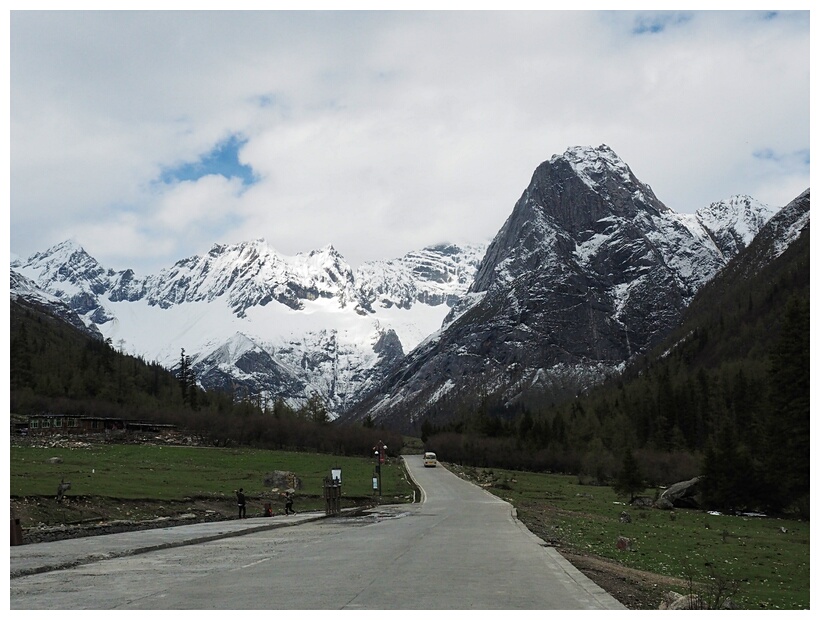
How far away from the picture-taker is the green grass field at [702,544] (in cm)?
2655

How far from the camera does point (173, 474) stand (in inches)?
3036

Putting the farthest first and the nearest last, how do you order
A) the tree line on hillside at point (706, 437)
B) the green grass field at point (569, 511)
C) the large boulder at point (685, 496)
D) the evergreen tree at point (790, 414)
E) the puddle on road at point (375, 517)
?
the large boulder at point (685, 496) → the tree line on hillside at point (706, 437) → the evergreen tree at point (790, 414) → the puddle on road at point (375, 517) → the green grass field at point (569, 511)

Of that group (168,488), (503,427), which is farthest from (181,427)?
(168,488)

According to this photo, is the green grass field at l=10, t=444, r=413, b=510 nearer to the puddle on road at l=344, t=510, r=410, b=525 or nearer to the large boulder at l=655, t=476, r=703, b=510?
the puddle on road at l=344, t=510, r=410, b=525

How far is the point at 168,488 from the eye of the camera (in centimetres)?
6091

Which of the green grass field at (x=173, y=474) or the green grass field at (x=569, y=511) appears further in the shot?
the green grass field at (x=173, y=474)

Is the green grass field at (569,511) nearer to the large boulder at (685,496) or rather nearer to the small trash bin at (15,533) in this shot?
the large boulder at (685,496)

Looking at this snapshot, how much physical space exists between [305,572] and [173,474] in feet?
197

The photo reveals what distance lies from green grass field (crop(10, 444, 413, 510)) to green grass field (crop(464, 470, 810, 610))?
20.4m

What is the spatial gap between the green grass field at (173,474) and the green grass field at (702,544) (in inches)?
802

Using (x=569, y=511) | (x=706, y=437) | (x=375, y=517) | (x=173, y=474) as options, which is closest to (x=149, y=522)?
(x=375, y=517)

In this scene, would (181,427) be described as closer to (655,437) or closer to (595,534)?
(655,437)

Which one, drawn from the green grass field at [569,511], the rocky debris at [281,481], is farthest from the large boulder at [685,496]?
the rocky debris at [281,481]

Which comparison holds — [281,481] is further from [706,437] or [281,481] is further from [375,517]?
[706,437]
